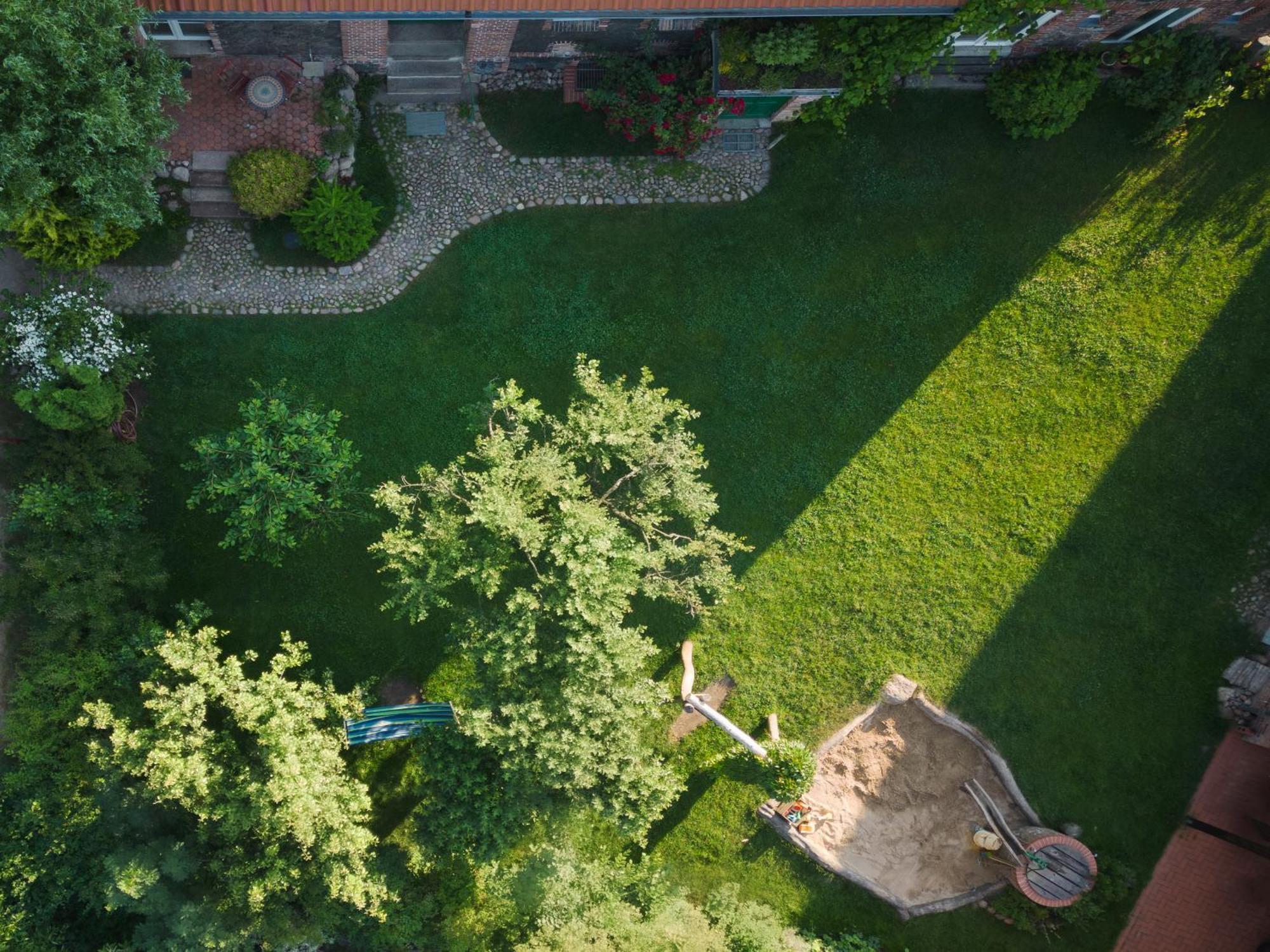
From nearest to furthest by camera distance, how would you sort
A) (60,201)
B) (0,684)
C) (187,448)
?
(60,201), (0,684), (187,448)

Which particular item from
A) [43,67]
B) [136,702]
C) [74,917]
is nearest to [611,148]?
[43,67]

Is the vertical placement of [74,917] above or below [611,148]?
below

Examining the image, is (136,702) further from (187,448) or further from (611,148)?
(611,148)

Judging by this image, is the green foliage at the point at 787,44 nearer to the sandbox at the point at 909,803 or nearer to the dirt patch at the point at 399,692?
the sandbox at the point at 909,803

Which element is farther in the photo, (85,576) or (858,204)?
(858,204)

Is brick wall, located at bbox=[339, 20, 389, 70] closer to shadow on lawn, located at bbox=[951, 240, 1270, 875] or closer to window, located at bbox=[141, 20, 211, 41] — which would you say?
window, located at bbox=[141, 20, 211, 41]

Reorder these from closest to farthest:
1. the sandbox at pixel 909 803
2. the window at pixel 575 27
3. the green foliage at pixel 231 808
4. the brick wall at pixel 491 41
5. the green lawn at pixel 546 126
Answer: the green foliage at pixel 231 808
the brick wall at pixel 491 41
the window at pixel 575 27
the green lawn at pixel 546 126
the sandbox at pixel 909 803

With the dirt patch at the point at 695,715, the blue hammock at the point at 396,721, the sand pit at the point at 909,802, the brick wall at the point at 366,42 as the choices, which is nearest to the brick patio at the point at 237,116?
the brick wall at the point at 366,42
